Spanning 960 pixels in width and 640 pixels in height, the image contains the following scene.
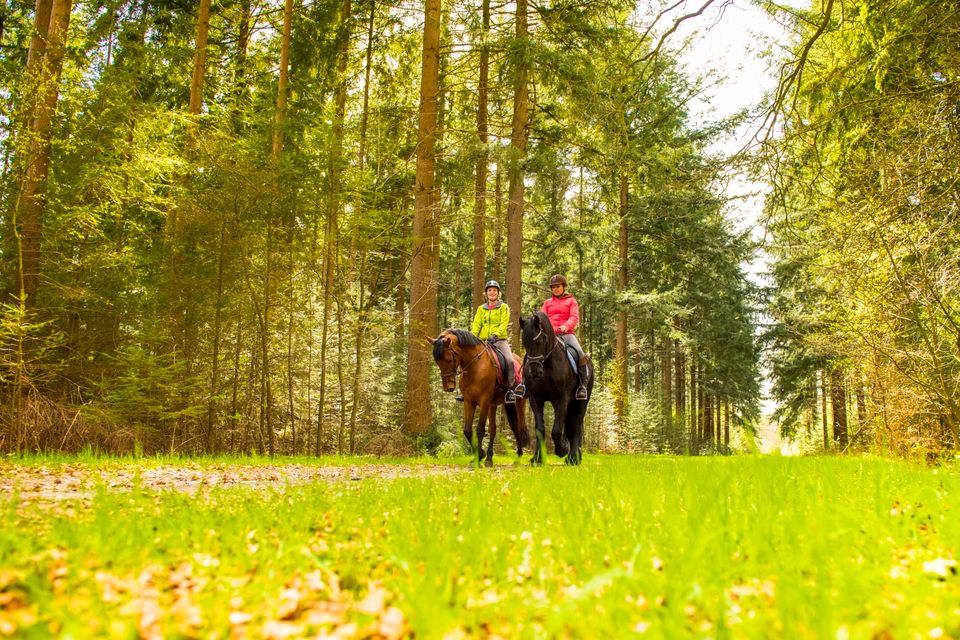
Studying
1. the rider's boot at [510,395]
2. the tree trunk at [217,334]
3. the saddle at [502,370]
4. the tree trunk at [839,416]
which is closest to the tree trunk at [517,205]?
the saddle at [502,370]

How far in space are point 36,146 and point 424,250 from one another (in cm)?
866

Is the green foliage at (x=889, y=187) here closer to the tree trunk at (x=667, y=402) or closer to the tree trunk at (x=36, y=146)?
the tree trunk at (x=36, y=146)

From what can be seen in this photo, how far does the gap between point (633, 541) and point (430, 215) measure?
1323cm

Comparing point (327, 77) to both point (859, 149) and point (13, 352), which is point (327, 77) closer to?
point (13, 352)

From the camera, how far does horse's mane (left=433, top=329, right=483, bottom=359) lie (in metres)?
9.78

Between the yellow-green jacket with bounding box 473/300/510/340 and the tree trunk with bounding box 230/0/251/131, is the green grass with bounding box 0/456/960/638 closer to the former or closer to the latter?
the yellow-green jacket with bounding box 473/300/510/340

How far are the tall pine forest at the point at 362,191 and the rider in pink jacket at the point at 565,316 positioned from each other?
7.93ft

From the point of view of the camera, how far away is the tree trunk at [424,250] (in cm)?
1513

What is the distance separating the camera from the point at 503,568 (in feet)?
8.08

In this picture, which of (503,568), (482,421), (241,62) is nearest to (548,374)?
(482,421)

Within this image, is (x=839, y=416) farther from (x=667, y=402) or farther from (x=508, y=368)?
A: (x=508, y=368)

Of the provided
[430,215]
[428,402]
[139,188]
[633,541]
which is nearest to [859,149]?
[633,541]

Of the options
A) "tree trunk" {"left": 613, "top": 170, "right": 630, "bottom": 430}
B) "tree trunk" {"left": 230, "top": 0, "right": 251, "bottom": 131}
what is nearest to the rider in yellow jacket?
"tree trunk" {"left": 230, "top": 0, "right": 251, "bottom": 131}

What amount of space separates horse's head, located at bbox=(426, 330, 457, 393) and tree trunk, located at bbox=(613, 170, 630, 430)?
16.7 m
